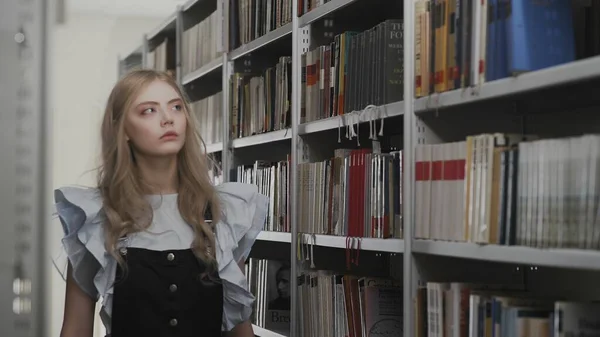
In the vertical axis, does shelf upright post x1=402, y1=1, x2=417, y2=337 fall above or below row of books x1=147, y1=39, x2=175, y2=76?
below

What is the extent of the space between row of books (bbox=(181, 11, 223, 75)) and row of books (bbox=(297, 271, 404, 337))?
136 cm

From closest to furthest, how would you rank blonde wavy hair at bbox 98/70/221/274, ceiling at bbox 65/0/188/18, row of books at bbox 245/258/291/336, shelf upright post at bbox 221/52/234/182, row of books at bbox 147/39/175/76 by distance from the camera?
blonde wavy hair at bbox 98/70/221/274
row of books at bbox 245/258/291/336
shelf upright post at bbox 221/52/234/182
row of books at bbox 147/39/175/76
ceiling at bbox 65/0/188/18

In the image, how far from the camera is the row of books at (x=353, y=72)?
232cm

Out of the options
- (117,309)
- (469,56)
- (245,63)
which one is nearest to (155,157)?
(117,309)

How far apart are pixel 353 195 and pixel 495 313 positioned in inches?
30.7

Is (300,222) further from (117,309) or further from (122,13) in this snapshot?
(122,13)

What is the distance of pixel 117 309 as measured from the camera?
2.18m

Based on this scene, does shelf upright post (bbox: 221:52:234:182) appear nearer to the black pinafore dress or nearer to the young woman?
the young woman

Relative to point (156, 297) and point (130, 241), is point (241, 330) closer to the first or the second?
point (156, 297)

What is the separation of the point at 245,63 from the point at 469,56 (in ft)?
6.48

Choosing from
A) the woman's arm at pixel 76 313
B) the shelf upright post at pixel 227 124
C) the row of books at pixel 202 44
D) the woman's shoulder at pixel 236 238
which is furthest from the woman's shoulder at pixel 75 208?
the row of books at pixel 202 44

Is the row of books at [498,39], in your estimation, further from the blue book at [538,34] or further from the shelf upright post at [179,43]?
the shelf upright post at [179,43]

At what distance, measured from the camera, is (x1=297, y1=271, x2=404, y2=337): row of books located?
99.0 inches

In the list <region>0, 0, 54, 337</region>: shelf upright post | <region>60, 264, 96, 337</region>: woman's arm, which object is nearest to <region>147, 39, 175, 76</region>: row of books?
<region>60, 264, 96, 337</region>: woman's arm
